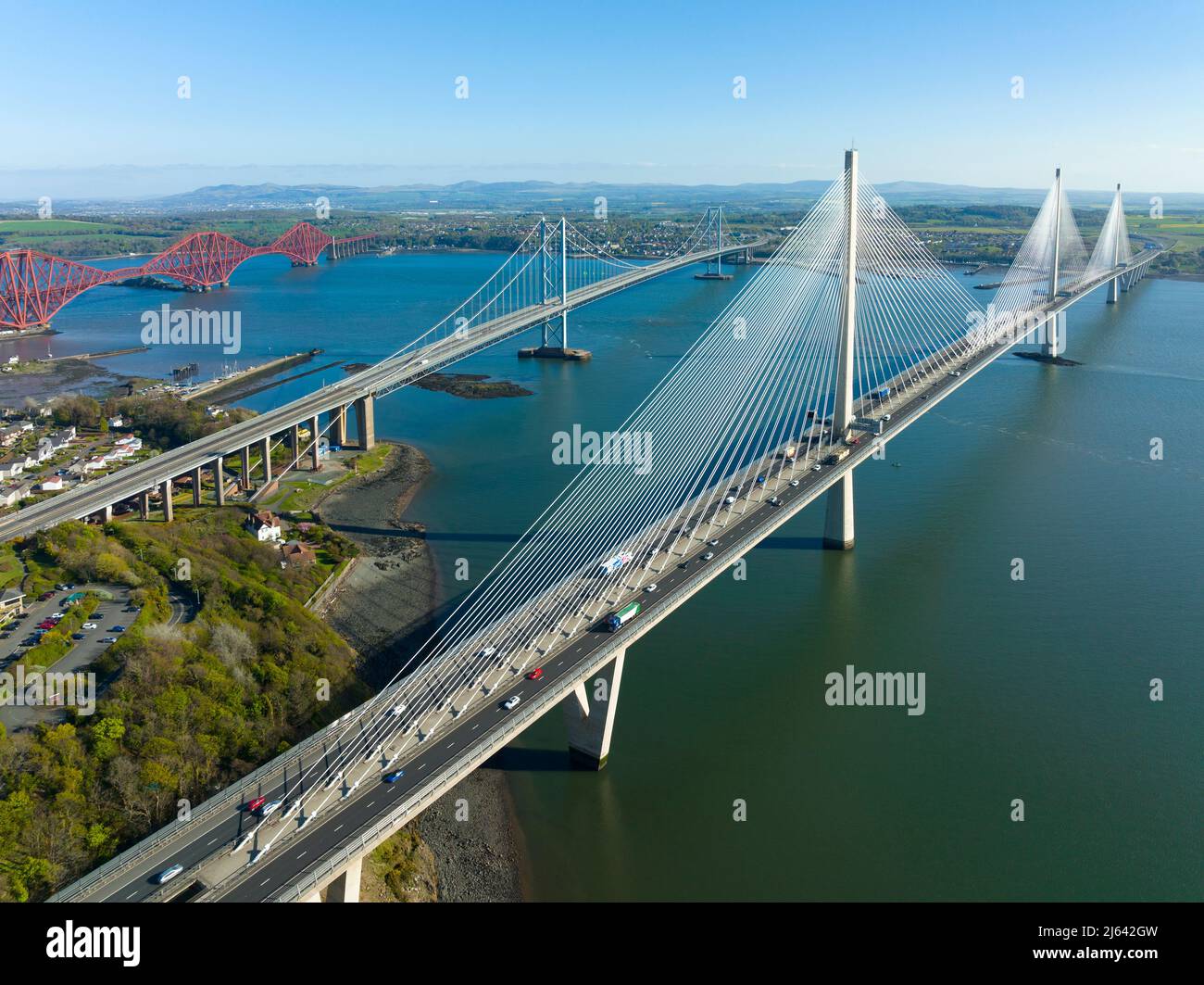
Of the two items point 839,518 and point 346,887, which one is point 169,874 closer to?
point 346,887

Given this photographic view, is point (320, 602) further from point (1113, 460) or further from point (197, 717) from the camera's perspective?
point (1113, 460)

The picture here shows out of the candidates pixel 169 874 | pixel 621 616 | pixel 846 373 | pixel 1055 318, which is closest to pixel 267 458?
pixel 846 373

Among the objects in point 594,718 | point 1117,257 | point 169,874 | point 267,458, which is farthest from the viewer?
point 1117,257

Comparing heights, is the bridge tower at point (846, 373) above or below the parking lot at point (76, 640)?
above

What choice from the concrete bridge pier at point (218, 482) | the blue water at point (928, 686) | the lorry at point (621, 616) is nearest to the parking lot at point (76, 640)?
the blue water at point (928, 686)

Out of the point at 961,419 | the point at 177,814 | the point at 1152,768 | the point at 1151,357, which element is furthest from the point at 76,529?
the point at 1151,357

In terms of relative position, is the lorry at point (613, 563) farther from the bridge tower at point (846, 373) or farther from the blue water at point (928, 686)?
the bridge tower at point (846, 373)

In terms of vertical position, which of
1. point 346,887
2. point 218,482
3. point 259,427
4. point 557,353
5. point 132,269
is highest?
point 132,269
